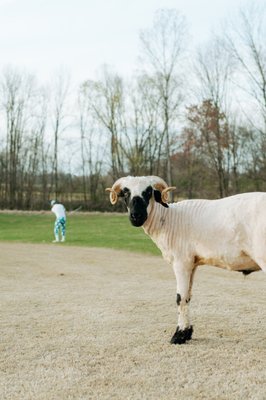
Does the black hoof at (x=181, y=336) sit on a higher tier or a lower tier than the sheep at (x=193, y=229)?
lower

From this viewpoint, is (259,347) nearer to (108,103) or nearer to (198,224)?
(198,224)

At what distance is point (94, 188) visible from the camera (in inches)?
2319

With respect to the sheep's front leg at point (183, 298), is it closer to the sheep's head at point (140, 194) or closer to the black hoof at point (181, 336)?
the black hoof at point (181, 336)

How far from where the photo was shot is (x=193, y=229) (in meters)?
6.64

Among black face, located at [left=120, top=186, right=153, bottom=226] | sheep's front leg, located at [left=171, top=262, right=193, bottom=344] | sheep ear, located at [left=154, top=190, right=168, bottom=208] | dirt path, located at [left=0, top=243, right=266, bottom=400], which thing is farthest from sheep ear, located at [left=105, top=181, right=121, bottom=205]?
dirt path, located at [left=0, top=243, right=266, bottom=400]

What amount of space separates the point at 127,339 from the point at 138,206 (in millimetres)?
1898

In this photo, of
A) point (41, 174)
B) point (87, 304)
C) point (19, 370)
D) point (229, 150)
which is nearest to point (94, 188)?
point (41, 174)

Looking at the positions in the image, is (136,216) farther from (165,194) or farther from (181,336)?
(181,336)

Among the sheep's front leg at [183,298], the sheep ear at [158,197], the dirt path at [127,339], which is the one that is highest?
the sheep ear at [158,197]

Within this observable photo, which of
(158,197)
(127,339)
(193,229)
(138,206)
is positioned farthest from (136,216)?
(127,339)

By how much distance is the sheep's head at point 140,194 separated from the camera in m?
6.44

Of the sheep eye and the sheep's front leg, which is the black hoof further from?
the sheep eye

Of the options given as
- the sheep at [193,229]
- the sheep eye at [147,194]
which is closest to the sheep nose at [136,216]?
the sheep at [193,229]

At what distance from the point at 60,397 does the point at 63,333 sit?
93.6 inches
